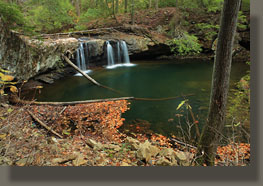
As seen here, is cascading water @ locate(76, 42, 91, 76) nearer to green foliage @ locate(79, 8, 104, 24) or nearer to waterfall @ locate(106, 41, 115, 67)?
waterfall @ locate(106, 41, 115, 67)

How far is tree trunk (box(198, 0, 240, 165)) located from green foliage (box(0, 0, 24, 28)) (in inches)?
216

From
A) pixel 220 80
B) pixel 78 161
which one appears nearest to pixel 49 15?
pixel 78 161

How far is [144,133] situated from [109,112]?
1.62m

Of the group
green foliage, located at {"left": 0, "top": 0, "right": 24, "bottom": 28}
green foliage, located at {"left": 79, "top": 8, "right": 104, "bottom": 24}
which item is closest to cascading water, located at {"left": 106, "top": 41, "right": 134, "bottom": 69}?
green foliage, located at {"left": 79, "top": 8, "right": 104, "bottom": 24}

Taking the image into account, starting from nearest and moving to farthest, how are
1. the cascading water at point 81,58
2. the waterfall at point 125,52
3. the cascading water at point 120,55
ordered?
the cascading water at point 81,58 < the cascading water at point 120,55 < the waterfall at point 125,52

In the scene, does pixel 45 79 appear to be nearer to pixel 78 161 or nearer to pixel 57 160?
pixel 57 160

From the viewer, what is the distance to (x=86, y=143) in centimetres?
324

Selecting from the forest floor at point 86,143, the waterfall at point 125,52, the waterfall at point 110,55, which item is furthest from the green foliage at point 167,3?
the forest floor at point 86,143

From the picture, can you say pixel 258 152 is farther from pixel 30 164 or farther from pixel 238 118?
pixel 238 118

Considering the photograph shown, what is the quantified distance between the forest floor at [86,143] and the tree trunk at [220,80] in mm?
241

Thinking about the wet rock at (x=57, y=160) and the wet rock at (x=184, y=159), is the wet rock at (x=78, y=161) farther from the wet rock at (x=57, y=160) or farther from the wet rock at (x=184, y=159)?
the wet rock at (x=184, y=159)

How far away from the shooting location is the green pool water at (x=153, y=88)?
5551 millimetres

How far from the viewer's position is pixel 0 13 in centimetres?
458

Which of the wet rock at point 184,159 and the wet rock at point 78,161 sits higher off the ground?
the wet rock at point 78,161
